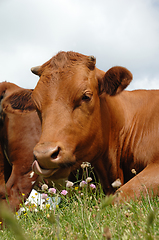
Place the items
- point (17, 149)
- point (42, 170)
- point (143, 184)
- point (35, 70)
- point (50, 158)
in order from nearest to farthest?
point (50, 158)
point (42, 170)
point (143, 184)
point (35, 70)
point (17, 149)

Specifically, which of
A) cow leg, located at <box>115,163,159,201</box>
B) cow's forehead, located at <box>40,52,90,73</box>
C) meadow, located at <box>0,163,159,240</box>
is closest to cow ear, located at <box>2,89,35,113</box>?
cow's forehead, located at <box>40,52,90,73</box>

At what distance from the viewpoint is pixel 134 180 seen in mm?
3611

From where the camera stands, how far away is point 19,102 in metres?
5.04

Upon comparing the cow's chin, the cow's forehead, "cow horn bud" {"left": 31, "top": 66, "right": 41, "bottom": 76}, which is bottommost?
the cow's chin

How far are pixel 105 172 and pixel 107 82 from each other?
4.99ft

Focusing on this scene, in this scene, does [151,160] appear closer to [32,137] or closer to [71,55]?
[71,55]

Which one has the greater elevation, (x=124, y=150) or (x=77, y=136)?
(x=77, y=136)

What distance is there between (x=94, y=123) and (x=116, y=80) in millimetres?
785

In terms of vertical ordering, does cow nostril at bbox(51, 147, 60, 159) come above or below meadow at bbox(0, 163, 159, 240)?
above

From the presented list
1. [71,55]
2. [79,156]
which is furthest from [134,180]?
[71,55]

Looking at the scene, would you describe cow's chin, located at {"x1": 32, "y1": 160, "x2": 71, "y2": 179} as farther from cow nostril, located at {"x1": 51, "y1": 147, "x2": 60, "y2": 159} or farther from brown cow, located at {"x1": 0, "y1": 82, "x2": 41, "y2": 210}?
brown cow, located at {"x1": 0, "y1": 82, "x2": 41, "y2": 210}

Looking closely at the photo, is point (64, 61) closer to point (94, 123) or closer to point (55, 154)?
point (94, 123)

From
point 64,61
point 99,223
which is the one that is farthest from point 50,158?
point 64,61

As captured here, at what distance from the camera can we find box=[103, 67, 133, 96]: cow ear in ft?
13.3
